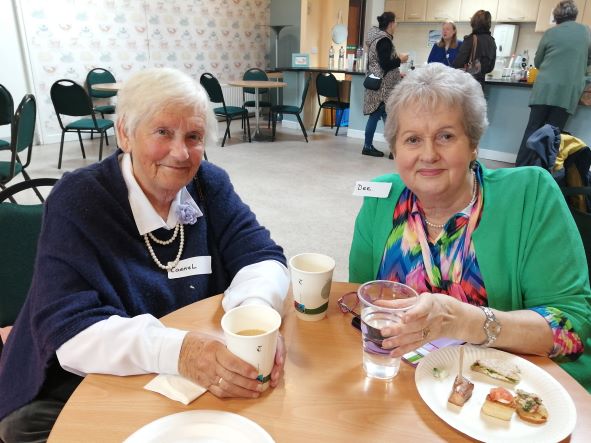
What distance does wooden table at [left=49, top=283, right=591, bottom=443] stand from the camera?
2.43 ft

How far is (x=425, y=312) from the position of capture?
2.79 ft

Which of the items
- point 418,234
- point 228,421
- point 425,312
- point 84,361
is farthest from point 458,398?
point 84,361

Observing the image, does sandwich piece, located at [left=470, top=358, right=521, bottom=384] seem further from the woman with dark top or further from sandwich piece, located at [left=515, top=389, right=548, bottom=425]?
the woman with dark top

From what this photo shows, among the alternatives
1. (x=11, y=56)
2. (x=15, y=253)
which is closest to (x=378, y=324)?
(x=15, y=253)

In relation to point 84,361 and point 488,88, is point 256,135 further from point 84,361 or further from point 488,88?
point 84,361

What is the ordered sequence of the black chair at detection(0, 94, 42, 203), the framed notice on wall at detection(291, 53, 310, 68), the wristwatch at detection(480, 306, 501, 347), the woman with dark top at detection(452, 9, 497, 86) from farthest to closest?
the framed notice on wall at detection(291, 53, 310, 68), the woman with dark top at detection(452, 9, 497, 86), the black chair at detection(0, 94, 42, 203), the wristwatch at detection(480, 306, 501, 347)

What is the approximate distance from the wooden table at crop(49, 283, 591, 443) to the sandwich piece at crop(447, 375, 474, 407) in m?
0.05

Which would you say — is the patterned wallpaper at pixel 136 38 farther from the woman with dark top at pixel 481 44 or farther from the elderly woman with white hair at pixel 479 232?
the elderly woman with white hair at pixel 479 232

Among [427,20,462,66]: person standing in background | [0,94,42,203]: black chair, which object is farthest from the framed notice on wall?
[0,94,42,203]: black chair

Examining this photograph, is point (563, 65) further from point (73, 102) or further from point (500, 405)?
point (73, 102)

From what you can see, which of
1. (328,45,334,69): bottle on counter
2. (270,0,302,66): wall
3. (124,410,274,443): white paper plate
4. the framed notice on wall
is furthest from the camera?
(270,0,302,66): wall

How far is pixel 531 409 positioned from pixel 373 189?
72cm

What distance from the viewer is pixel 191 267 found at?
125cm

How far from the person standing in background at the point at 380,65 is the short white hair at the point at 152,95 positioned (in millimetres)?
4675
